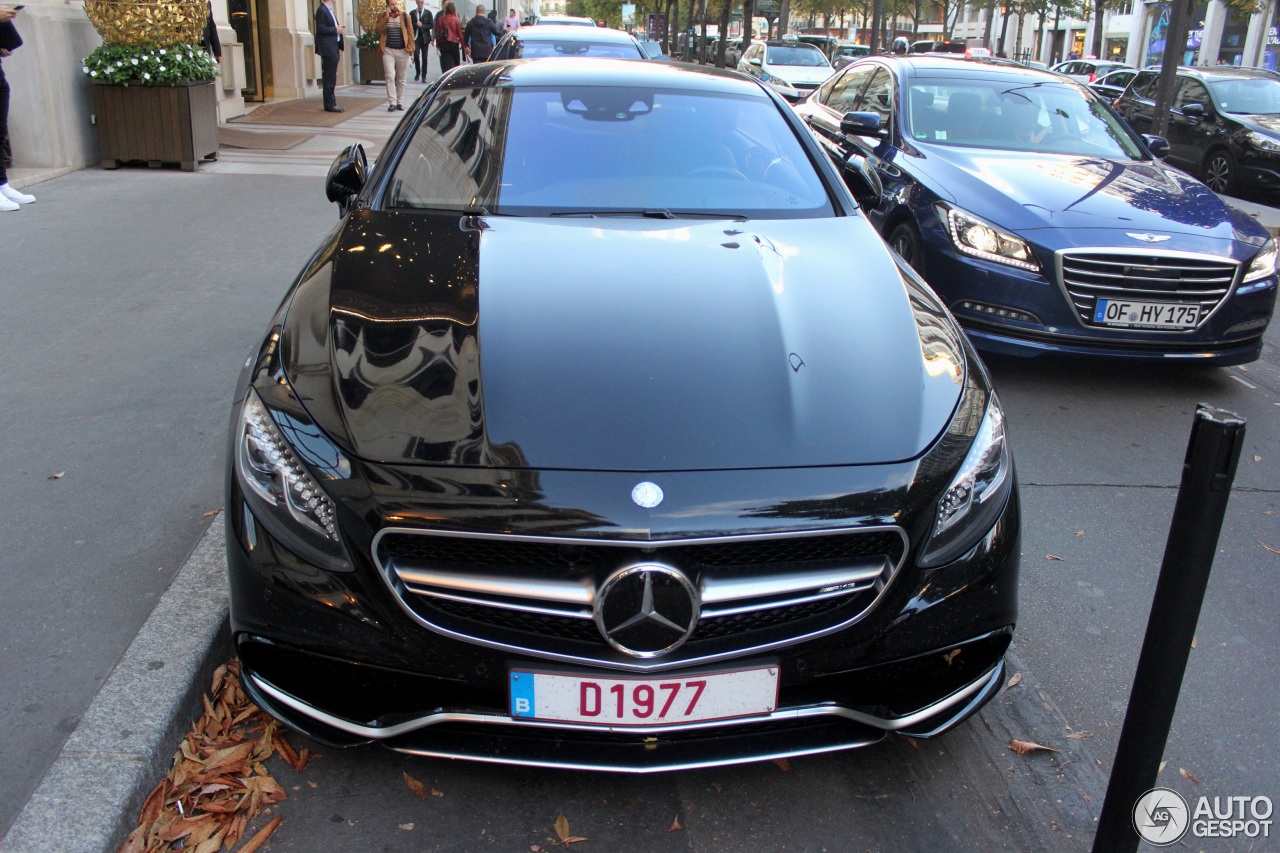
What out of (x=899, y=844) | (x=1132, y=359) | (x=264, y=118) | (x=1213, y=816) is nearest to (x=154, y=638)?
(x=899, y=844)

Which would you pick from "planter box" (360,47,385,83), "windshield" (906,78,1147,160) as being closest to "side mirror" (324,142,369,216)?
"windshield" (906,78,1147,160)

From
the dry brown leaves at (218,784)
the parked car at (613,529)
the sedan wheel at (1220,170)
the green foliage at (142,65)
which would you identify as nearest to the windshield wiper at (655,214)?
the parked car at (613,529)

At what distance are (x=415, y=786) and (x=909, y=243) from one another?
4.44m

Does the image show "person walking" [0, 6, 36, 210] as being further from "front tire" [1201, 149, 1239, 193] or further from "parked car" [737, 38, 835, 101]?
"parked car" [737, 38, 835, 101]

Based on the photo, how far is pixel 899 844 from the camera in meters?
2.36

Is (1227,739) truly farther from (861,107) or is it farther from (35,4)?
(35,4)

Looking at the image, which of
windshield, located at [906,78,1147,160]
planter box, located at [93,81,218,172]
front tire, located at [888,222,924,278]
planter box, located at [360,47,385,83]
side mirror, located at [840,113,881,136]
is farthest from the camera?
planter box, located at [360,47,385,83]

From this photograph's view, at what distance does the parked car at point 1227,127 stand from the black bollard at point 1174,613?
12666 mm

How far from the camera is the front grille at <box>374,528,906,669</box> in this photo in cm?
212

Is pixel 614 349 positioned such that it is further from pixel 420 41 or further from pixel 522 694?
pixel 420 41

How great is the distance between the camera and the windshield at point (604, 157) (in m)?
3.57

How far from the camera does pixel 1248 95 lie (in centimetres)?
1404

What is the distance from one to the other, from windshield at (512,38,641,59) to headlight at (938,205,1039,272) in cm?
655

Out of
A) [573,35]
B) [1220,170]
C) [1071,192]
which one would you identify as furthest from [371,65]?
[1071,192]
